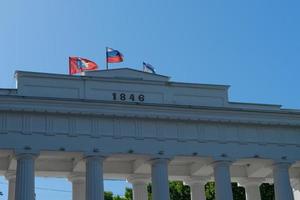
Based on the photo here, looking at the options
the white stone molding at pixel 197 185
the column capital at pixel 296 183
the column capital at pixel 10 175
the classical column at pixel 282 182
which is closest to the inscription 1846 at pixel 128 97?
the column capital at pixel 10 175

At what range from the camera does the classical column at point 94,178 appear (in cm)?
4122

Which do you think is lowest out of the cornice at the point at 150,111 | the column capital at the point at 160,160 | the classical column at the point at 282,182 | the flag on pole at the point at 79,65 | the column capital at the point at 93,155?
the classical column at the point at 282,182

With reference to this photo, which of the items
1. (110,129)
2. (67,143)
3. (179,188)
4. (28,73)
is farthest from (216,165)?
(179,188)

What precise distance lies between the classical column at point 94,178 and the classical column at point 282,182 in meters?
14.4

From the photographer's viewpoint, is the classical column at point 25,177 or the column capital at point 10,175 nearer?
the classical column at point 25,177

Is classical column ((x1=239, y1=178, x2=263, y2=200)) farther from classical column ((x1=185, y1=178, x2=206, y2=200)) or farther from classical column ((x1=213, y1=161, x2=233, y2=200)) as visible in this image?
classical column ((x1=213, y1=161, x2=233, y2=200))

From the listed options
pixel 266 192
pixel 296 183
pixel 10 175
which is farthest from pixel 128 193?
pixel 10 175

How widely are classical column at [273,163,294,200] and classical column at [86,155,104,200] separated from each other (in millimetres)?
14433

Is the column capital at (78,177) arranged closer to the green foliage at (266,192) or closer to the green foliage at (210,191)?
the green foliage at (210,191)

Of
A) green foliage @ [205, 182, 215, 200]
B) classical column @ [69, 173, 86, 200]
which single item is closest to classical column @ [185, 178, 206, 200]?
classical column @ [69, 173, 86, 200]

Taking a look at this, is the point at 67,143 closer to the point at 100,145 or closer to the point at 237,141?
the point at 100,145

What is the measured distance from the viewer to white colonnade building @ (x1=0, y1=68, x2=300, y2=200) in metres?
41.1

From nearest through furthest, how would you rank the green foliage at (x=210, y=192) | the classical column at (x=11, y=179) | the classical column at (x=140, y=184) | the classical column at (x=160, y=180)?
1. the classical column at (x=160, y=180)
2. the classical column at (x=11, y=179)
3. the classical column at (x=140, y=184)
4. the green foliage at (x=210, y=192)

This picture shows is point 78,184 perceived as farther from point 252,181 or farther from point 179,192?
point 179,192
